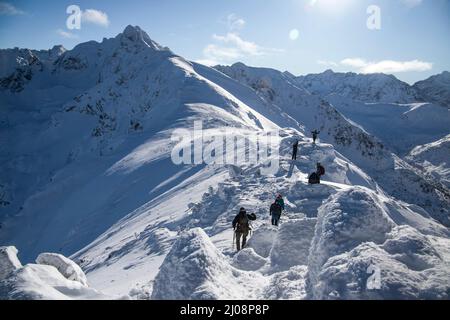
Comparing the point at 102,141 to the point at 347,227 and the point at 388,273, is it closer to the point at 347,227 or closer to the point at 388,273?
the point at 347,227

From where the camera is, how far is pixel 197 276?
8320 mm

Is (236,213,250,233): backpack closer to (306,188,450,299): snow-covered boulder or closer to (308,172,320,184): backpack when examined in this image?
(306,188,450,299): snow-covered boulder

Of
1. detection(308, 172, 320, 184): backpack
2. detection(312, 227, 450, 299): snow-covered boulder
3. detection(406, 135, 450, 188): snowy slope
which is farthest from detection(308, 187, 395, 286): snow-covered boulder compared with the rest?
detection(406, 135, 450, 188): snowy slope

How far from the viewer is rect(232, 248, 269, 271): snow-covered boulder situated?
11438mm

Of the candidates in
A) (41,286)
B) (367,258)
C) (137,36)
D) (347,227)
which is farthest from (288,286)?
(137,36)

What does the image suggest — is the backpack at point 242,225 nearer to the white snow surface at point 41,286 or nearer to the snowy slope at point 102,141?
the white snow surface at point 41,286

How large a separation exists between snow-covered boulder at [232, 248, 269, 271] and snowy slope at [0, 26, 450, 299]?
2.1 inches

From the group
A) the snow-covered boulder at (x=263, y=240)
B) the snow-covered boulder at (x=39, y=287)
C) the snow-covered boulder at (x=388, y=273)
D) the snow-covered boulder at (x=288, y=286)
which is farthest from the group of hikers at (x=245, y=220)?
the snow-covered boulder at (x=39, y=287)

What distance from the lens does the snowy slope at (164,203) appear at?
840 cm

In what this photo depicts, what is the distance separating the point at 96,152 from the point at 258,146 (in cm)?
3512

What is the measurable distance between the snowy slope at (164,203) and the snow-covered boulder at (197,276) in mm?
32

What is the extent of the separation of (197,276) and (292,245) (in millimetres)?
4044

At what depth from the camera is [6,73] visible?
114m
